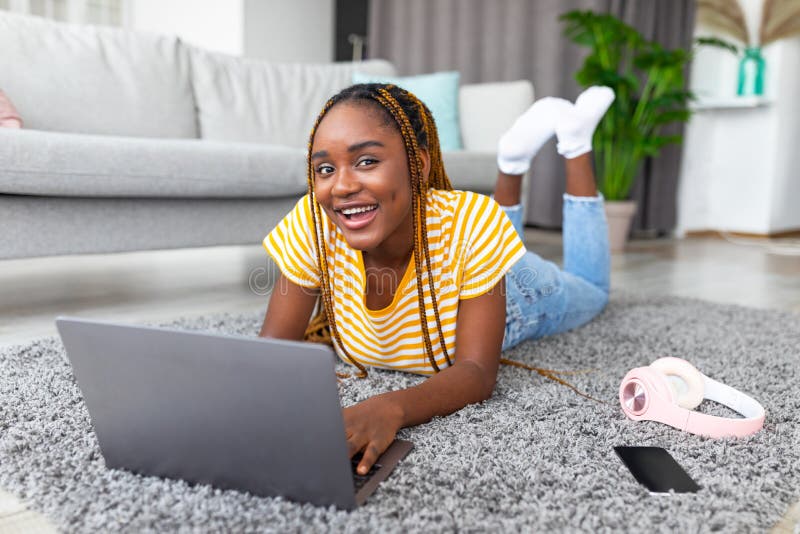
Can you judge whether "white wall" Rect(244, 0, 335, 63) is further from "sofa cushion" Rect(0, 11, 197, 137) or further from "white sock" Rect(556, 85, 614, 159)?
"white sock" Rect(556, 85, 614, 159)

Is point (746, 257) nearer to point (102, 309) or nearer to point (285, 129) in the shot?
point (285, 129)

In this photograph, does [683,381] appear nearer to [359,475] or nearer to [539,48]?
[359,475]

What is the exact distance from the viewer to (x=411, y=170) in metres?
0.94

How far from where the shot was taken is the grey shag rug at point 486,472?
651 millimetres

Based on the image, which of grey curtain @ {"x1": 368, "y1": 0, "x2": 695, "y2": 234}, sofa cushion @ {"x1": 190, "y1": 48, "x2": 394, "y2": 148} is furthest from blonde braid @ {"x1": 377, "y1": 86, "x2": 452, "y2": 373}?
grey curtain @ {"x1": 368, "y1": 0, "x2": 695, "y2": 234}

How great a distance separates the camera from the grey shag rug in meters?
0.65

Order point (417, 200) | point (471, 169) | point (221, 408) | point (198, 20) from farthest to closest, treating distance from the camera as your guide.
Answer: point (198, 20)
point (471, 169)
point (417, 200)
point (221, 408)

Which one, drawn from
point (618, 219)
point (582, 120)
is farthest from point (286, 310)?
point (618, 219)

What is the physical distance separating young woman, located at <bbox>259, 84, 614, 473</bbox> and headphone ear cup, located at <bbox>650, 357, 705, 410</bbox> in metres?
0.26

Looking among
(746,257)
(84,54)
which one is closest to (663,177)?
(746,257)

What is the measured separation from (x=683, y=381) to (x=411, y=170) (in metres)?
0.54

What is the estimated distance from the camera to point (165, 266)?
8.69 feet

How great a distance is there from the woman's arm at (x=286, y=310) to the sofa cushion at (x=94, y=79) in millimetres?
1483

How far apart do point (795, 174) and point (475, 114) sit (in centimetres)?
289
